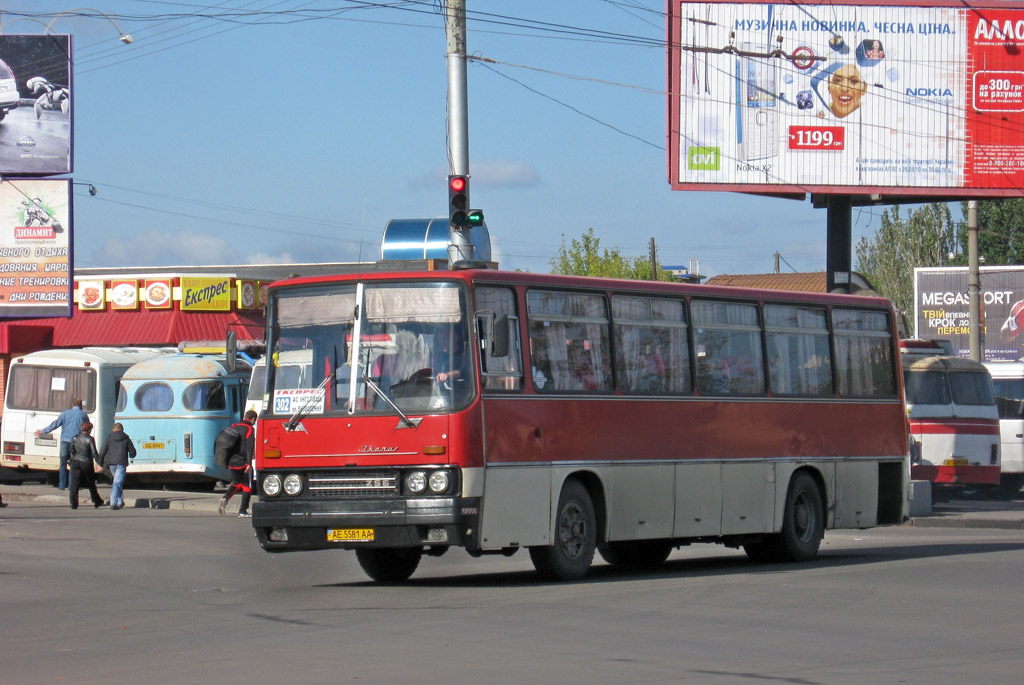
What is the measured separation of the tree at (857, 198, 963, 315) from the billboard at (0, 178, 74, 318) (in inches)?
2361

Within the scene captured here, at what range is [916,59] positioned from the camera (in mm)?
31125

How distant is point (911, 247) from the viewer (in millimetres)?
88500

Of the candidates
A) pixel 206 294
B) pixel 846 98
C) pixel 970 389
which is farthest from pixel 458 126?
pixel 206 294

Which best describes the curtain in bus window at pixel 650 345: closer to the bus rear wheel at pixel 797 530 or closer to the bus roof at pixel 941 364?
the bus rear wheel at pixel 797 530

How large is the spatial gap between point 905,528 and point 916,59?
33.8ft

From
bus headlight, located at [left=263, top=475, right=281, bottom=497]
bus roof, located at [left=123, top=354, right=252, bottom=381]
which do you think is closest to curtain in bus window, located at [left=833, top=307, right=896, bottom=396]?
bus headlight, located at [left=263, top=475, right=281, bottom=497]

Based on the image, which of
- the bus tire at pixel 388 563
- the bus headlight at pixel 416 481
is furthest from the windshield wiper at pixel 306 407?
the bus tire at pixel 388 563

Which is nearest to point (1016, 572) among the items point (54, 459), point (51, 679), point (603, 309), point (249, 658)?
point (603, 309)

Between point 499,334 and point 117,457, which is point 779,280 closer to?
point 117,457

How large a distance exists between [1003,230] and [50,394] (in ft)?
207

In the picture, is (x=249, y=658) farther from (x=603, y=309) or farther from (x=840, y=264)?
(x=840, y=264)

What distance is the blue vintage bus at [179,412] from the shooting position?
114ft

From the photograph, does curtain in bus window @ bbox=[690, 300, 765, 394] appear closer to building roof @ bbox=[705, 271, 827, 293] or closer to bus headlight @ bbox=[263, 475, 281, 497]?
bus headlight @ bbox=[263, 475, 281, 497]

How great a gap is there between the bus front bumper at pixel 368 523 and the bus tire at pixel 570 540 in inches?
48.6
